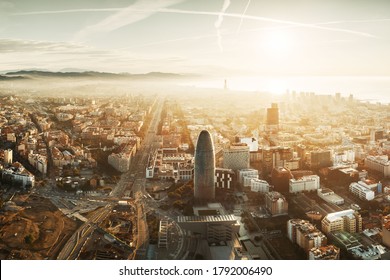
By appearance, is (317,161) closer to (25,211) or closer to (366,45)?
(366,45)

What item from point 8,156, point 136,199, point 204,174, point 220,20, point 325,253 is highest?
point 220,20

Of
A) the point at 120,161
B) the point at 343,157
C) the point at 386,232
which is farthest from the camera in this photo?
the point at 343,157

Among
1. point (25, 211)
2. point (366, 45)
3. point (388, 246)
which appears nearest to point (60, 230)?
point (25, 211)

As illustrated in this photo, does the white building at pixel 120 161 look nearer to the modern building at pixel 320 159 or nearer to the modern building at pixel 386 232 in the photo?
the modern building at pixel 320 159

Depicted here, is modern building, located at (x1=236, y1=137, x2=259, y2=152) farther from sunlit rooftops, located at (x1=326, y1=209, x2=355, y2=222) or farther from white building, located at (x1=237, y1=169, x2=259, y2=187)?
sunlit rooftops, located at (x1=326, y1=209, x2=355, y2=222)

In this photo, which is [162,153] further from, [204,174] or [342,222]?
[342,222]

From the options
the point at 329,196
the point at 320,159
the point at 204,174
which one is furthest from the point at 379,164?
the point at 204,174
